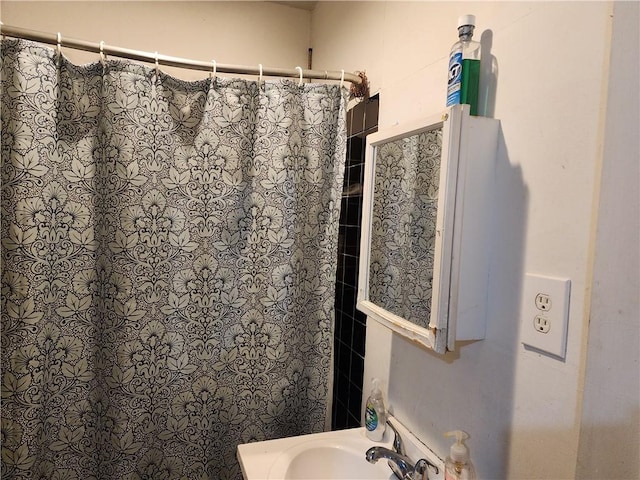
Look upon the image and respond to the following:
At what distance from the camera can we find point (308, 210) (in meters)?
1.36

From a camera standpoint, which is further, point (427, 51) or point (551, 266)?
point (427, 51)

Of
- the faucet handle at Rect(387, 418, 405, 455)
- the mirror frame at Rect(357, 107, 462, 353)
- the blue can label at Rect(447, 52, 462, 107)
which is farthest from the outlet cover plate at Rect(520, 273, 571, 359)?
the faucet handle at Rect(387, 418, 405, 455)

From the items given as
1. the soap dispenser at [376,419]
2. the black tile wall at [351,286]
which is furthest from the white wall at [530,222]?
the black tile wall at [351,286]

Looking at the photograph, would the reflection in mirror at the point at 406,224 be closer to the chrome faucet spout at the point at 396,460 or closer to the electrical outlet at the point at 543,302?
the electrical outlet at the point at 543,302

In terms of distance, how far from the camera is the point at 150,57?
1.18 meters

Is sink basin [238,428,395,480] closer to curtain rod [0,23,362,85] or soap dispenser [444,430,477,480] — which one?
soap dispenser [444,430,477,480]

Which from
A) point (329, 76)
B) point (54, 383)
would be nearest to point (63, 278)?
point (54, 383)

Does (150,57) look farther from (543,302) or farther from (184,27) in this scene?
(543,302)

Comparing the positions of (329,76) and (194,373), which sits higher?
(329,76)

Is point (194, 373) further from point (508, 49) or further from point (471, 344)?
point (508, 49)

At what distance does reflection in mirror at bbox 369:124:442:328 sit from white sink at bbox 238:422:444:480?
0.39 metres

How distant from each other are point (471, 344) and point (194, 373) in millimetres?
894

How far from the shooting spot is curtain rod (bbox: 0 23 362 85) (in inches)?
42.5

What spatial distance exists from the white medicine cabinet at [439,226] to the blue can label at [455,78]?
5cm
